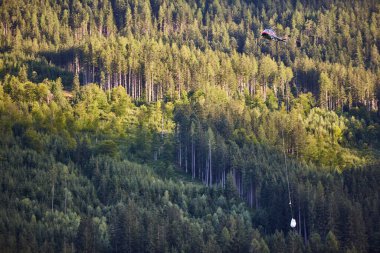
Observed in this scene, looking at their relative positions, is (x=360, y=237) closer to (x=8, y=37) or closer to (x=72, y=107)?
(x=72, y=107)

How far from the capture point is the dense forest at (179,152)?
106m

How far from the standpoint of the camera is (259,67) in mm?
191250

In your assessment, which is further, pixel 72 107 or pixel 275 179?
pixel 72 107

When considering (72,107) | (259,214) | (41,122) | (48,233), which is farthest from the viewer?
(72,107)

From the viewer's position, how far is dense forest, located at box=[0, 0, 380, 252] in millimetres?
105688

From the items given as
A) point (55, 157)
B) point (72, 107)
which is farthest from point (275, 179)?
point (72, 107)

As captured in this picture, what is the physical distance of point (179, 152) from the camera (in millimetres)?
138125

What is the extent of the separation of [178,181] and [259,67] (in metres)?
71.1

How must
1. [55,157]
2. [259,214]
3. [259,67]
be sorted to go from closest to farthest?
[259,214] < [55,157] < [259,67]

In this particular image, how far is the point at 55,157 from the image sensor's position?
411 feet

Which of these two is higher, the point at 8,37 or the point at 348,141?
the point at 8,37

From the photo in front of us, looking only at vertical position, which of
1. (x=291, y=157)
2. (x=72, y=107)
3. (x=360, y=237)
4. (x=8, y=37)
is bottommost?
(x=360, y=237)

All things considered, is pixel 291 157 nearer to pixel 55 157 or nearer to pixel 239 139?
pixel 239 139

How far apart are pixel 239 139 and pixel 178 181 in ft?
67.1
